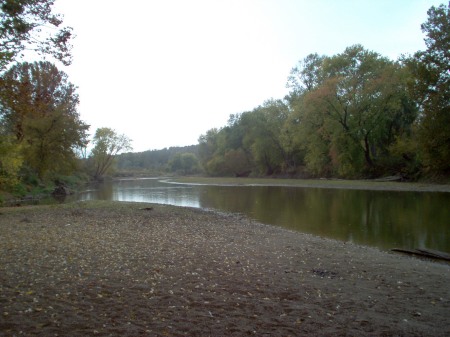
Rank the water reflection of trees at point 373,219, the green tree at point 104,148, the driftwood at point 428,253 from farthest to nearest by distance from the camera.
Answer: the green tree at point 104,148, the water reflection of trees at point 373,219, the driftwood at point 428,253

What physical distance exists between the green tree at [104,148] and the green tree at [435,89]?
88.5 metres

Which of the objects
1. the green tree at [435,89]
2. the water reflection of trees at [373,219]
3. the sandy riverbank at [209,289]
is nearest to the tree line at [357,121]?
the water reflection of trees at [373,219]

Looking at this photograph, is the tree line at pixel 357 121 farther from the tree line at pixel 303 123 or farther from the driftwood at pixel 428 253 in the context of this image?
the driftwood at pixel 428 253

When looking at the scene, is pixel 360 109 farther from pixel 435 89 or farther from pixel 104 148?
pixel 104 148

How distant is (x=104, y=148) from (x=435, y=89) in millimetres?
89330

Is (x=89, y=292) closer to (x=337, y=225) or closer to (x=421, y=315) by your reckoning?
(x=421, y=315)

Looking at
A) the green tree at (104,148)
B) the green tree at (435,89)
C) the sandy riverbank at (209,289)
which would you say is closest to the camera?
the sandy riverbank at (209,289)

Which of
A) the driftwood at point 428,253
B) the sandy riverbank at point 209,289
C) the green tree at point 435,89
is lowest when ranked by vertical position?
the driftwood at point 428,253

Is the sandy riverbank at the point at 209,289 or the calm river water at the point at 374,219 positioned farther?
the calm river water at the point at 374,219

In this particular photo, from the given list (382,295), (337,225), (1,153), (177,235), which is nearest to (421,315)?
(382,295)

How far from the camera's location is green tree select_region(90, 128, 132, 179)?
93875 mm

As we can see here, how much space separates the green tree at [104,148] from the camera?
9388 cm

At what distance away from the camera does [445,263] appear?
37.8 ft

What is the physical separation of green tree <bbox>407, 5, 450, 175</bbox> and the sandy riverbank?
16.5 feet
